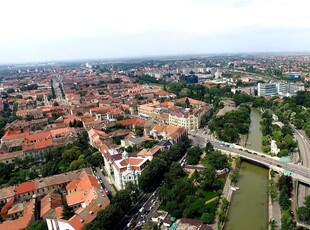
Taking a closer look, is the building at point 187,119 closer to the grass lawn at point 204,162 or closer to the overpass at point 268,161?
the overpass at point 268,161

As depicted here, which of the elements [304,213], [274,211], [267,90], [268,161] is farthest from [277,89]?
[304,213]

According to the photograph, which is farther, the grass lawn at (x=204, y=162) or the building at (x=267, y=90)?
the building at (x=267, y=90)

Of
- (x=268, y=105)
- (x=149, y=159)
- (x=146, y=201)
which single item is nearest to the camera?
(x=146, y=201)

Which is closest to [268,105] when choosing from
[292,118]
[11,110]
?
[292,118]

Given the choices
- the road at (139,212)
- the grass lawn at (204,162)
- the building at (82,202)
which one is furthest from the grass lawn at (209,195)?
the building at (82,202)

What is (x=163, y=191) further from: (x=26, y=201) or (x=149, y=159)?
(x=26, y=201)

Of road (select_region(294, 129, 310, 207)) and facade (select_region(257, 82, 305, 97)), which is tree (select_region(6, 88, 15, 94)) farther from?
road (select_region(294, 129, 310, 207))

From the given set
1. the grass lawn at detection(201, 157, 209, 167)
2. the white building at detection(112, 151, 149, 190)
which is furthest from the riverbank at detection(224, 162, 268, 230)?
the white building at detection(112, 151, 149, 190)
